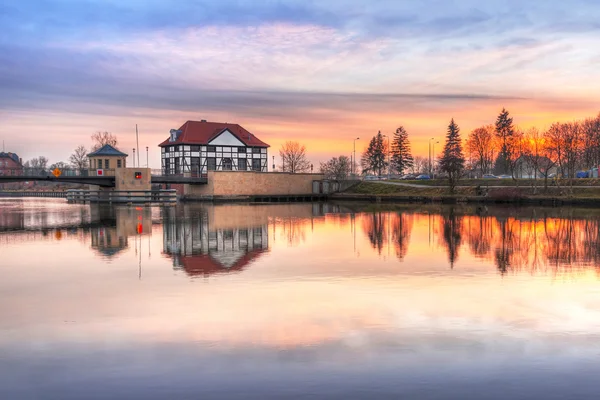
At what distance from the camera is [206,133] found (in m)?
83.4

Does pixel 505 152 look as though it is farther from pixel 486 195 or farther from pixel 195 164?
pixel 195 164

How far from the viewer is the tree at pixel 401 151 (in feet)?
382

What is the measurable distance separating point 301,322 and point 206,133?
74995 mm

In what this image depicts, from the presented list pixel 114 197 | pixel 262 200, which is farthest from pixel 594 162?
pixel 114 197

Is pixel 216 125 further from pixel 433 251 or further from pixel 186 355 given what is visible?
pixel 186 355

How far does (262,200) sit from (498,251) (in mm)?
54644

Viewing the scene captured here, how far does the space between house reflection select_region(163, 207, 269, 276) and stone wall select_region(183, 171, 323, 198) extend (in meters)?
35.9

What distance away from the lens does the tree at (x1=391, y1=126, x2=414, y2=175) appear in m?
116

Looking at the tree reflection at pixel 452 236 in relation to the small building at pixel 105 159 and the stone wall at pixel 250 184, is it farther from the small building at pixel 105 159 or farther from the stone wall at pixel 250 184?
the small building at pixel 105 159

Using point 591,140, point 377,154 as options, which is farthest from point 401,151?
point 591,140

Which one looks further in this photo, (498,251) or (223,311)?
(498,251)

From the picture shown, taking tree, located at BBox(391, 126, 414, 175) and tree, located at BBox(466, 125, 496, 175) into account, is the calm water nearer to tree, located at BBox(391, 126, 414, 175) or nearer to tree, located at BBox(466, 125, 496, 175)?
tree, located at BBox(466, 125, 496, 175)

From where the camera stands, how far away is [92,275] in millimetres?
16312

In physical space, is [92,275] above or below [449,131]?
below
